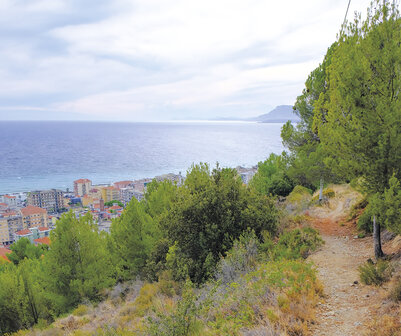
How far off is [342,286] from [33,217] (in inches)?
3095

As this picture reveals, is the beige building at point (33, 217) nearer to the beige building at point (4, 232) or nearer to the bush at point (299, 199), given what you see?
the beige building at point (4, 232)

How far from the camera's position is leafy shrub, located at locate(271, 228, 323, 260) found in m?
9.49

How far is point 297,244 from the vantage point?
10477 millimetres

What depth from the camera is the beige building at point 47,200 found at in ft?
282

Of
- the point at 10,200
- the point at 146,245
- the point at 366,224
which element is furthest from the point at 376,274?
the point at 10,200

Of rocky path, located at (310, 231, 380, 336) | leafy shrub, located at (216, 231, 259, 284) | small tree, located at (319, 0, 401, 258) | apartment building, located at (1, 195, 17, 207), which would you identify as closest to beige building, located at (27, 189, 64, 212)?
apartment building, located at (1, 195, 17, 207)

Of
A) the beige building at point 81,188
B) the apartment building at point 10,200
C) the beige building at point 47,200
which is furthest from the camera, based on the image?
the beige building at point 81,188

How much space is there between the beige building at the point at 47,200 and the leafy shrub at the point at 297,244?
90.1m

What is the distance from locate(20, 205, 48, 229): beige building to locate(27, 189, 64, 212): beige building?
570 inches

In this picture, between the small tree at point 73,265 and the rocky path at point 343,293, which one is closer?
the rocky path at point 343,293

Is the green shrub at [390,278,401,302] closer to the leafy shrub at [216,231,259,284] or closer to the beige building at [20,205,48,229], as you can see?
the leafy shrub at [216,231,259,284]

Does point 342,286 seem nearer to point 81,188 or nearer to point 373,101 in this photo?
point 373,101

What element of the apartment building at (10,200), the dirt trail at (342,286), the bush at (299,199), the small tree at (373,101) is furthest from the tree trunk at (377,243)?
the apartment building at (10,200)

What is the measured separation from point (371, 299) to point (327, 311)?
1.02 meters
